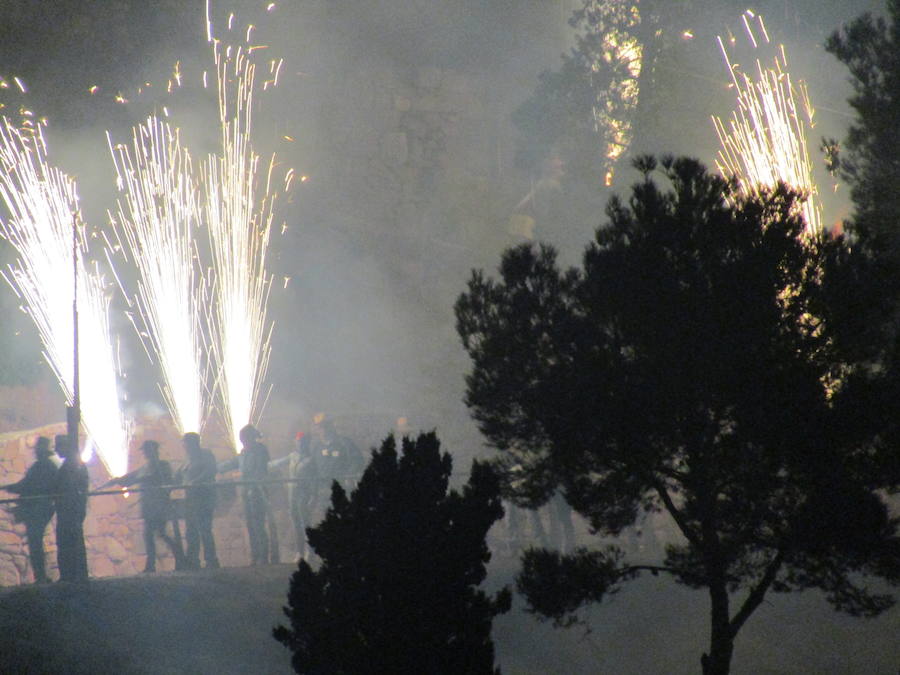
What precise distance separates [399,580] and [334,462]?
30.4 ft

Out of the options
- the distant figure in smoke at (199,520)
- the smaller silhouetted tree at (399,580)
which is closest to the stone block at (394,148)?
the distant figure in smoke at (199,520)

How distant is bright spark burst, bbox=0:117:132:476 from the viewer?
18344mm

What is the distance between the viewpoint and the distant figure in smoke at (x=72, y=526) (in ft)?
39.1

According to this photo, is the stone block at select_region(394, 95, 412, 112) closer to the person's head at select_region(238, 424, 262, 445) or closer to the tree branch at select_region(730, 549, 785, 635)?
the person's head at select_region(238, 424, 262, 445)

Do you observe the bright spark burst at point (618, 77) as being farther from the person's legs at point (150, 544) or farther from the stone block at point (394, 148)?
the person's legs at point (150, 544)

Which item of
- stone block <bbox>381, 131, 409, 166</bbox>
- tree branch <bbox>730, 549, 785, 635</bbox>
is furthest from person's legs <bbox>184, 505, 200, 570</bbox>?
stone block <bbox>381, 131, 409, 166</bbox>

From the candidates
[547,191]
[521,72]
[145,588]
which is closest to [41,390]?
[145,588]

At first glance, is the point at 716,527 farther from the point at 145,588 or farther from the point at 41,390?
the point at 41,390

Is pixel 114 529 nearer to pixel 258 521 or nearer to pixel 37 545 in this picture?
pixel 258 521

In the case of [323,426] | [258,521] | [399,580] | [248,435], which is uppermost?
[323,426]

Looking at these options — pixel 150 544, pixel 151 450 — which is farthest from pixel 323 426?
pixel 150 544

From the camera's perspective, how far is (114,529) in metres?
20.4

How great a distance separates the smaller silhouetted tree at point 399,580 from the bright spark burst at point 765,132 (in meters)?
4.26

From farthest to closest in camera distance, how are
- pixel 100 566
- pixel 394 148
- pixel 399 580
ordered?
pixel 394 148, pixel 100 566, pixel 399 580
